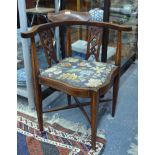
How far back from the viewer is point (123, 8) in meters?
2.09

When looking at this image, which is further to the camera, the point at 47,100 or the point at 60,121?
the point at 47,100

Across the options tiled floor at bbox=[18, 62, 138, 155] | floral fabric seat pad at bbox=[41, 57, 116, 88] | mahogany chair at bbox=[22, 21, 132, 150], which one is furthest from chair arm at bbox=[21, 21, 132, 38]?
tiled floor at bbox=[18, 62, 138, 155]

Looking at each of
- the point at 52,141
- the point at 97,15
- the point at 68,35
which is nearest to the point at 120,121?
the point at 52,141

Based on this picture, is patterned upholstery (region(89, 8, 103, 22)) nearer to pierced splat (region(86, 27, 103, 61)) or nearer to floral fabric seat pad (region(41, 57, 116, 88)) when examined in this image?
pierced splat (region(86, 27, 103, 61))

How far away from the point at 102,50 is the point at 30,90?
0.63 metres

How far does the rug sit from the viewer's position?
1.27m

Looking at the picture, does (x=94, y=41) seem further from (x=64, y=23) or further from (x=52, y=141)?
(x=52, y=141)

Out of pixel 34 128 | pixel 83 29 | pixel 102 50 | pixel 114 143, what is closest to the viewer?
pixel 114 143

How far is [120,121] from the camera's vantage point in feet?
5.04

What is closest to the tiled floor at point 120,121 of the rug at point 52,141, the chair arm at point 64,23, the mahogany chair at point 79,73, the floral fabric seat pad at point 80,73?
the rug at point 52,141
